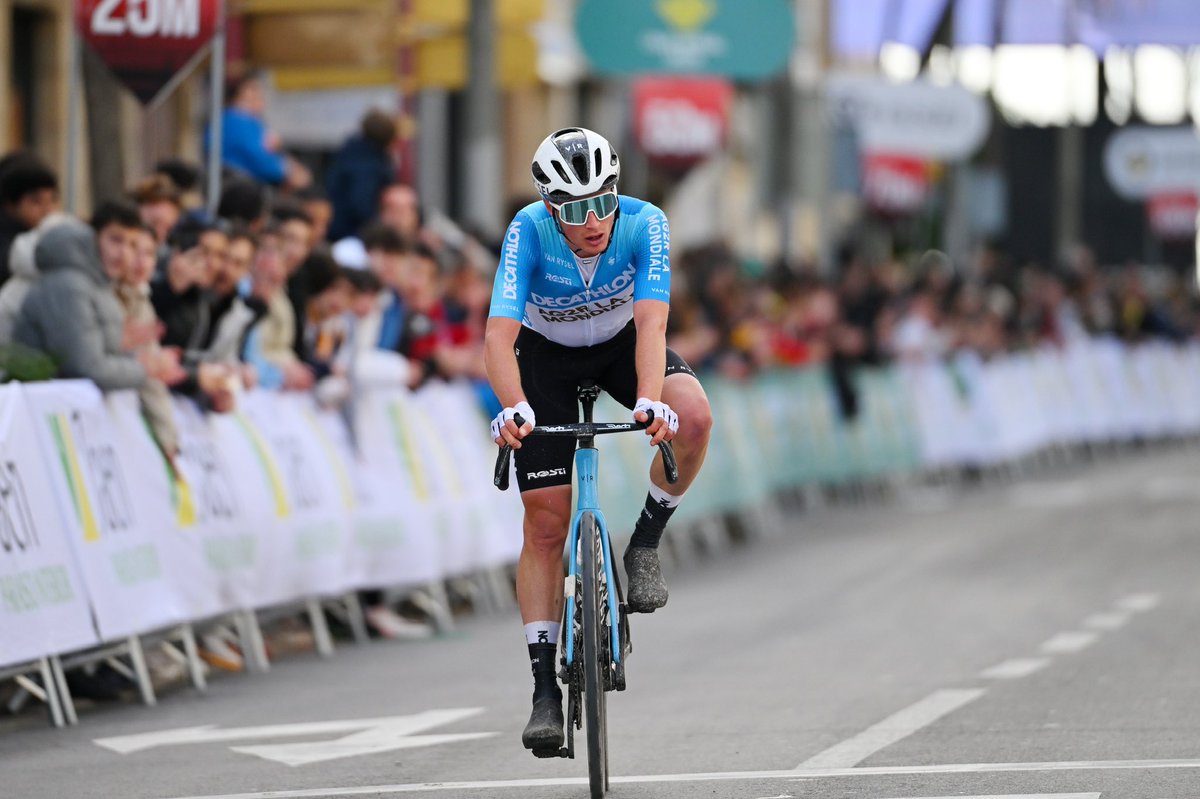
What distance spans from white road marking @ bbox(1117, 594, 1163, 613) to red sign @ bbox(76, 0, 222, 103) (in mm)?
6199

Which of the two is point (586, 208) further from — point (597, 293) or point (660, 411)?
point (660, 411)

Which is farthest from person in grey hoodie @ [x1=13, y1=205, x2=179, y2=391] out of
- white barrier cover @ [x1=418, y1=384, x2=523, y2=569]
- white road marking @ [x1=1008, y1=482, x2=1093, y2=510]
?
white road marking @ [x1=1008, y1=482, x2=1093, y2=510]

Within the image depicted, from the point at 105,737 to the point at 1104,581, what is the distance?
356 inches

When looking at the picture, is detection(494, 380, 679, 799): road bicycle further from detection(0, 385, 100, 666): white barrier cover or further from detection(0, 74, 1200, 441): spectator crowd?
detection(0, 74, 1200, 441): spectator crowd

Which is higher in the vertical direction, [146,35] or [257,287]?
[146,35]

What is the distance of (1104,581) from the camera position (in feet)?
59.3

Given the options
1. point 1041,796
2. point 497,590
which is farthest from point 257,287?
point 1041,796

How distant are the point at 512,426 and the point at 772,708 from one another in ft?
9.90

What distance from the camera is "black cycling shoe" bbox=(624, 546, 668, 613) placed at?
362 inches

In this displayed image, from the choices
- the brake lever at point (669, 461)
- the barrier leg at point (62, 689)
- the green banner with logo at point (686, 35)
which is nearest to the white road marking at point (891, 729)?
the brake lever at point (669, 461)

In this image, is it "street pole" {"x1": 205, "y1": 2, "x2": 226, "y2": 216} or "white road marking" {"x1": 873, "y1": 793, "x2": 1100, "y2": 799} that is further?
"street pole" {"x1": 205, "y1": 2, "x2": 226, "y2": 216}

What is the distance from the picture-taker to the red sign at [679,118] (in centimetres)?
2848

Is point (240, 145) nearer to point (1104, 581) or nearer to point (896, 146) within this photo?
point (1104, 581)

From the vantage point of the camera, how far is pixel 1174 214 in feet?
167
